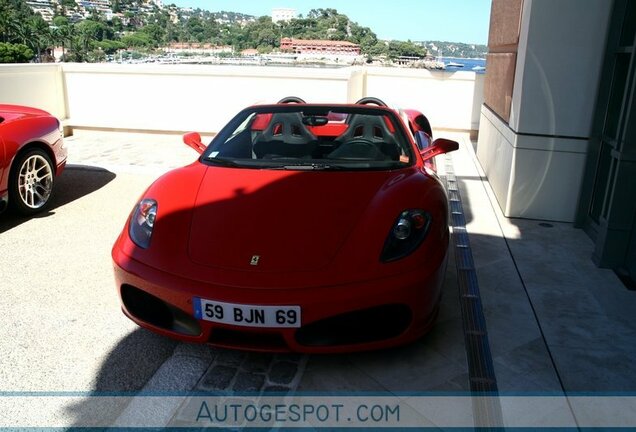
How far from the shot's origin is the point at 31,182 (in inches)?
196

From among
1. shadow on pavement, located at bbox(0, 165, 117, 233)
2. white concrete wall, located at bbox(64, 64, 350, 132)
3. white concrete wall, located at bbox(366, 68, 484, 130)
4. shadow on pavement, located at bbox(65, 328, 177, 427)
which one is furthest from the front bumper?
white concrete wall, located at bbox(366, 68, 484, 130)

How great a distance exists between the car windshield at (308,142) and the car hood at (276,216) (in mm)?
177

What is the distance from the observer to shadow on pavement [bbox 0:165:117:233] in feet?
16.3

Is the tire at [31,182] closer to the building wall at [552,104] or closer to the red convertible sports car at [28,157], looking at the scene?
the red convertible sports car at [28,157]

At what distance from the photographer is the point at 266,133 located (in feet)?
12.5

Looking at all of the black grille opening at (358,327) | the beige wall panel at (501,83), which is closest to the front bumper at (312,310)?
the black grille opening at (358,327)

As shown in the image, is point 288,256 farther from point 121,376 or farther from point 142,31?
point 142,31

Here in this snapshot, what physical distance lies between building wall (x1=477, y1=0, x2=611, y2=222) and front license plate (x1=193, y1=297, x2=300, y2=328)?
3.38m

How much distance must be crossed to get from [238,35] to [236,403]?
2784 inches

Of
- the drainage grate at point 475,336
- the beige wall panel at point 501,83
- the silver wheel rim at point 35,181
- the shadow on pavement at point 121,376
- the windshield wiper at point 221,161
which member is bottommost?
the shadow on pavement at point 121,376

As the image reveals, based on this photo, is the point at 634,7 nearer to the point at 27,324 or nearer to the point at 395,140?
the point at 395,140

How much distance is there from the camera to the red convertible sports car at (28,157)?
4648 mm

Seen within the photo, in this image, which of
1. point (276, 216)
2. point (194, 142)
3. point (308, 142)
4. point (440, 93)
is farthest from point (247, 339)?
point (440, 93)

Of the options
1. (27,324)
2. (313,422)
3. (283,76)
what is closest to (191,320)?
(313,422)
